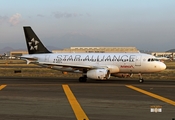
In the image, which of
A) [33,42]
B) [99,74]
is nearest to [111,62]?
[99,74]

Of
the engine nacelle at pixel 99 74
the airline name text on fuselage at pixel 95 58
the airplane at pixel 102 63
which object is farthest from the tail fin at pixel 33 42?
the engine nacelle at pixel 99 74

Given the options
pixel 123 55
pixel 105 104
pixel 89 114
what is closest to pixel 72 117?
pixel 89 114

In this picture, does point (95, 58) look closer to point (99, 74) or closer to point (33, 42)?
point (99, 74)

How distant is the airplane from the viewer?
31.8 meters

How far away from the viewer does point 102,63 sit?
33719 millimetres

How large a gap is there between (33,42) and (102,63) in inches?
352

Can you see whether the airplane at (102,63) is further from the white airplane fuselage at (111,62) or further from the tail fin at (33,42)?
the tail fin at (33,42)

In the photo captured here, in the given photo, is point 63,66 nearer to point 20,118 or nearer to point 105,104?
point 105,104

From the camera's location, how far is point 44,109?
45.0 ft

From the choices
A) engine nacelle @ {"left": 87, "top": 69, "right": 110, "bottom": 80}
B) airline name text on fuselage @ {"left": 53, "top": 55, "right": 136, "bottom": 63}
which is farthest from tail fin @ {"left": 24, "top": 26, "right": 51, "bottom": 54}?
engine nacelle @ {"left": 87, "top": 69, "right": 110, "bottom": 80}

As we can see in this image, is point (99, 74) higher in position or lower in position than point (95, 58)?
lower

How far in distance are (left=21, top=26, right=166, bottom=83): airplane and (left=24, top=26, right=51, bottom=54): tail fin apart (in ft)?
2.09

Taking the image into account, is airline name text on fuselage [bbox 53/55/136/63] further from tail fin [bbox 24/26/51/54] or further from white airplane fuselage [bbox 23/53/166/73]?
tail fin [bbox 24/26/51/54]

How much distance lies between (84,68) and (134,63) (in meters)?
4.97
